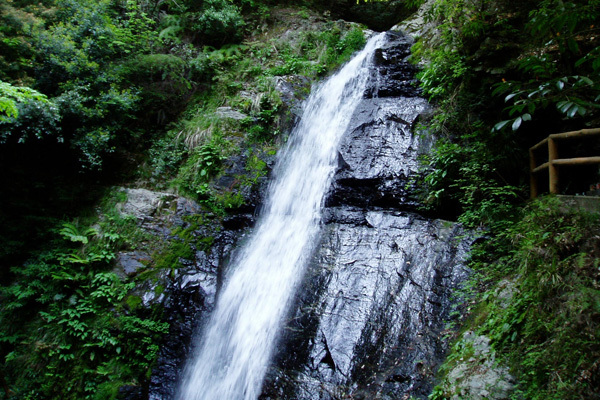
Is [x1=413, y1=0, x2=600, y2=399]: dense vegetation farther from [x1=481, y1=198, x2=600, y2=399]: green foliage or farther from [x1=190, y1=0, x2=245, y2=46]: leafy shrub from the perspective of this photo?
[x1=190, y1=0, x2=245, y2=46]: leafy shrub

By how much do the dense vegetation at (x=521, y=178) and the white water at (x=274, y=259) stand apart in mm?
2164

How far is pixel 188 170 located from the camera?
7859 millimetres

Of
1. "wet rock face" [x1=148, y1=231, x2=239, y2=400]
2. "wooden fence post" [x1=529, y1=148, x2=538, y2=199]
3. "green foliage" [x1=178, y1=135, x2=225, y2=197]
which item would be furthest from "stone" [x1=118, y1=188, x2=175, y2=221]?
"wooden fence post" [x1=529, y1=148, x2=538, y2=199]

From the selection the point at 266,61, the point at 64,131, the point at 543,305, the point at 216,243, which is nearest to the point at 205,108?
the point at 266,61

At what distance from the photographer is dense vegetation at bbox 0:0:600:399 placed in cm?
317

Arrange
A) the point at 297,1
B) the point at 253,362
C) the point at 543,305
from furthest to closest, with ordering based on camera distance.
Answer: the point at 297,1 → the point at 253,362 → the point at 543,305

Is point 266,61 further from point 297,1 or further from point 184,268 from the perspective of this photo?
point 184,268

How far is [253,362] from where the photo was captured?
16.1ft

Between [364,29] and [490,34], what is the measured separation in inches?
232

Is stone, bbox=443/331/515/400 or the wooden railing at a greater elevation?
the wooden railing

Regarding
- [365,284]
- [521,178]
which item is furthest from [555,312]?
[521,178]

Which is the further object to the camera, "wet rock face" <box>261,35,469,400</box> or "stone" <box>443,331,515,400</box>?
"wet rock face" <box>261,35,469,400</box>

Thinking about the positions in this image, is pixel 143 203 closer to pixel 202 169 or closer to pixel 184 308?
pixel 202 169

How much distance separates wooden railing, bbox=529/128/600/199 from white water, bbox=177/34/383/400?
136 inches
